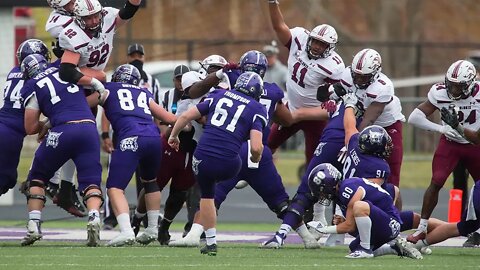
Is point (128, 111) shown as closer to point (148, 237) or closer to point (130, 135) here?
point (130, 135)

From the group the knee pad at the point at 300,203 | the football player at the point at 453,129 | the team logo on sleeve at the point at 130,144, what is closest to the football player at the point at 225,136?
the team logo on sleeve at the point at 130,144

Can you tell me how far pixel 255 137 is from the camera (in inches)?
477

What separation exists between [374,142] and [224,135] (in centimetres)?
131

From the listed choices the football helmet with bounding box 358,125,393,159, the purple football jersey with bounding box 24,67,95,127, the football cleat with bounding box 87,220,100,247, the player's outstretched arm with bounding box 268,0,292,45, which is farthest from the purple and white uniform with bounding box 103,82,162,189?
the football helmet with bounding box 358,125,393,159

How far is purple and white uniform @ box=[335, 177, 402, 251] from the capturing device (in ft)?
39.2

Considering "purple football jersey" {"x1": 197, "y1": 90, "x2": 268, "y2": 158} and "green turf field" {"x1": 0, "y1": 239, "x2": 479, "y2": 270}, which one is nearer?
"green turf field" {"x1": 0, "y1": 239, "x2": 479, "y2": 270}

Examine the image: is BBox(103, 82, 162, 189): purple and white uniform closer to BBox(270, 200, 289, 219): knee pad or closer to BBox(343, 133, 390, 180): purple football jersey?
BBox(270, 200, 289, 219): knee pad

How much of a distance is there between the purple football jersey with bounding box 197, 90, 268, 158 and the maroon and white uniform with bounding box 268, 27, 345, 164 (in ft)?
7.17

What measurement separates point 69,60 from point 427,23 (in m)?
25.1

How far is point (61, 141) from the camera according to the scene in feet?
42.1

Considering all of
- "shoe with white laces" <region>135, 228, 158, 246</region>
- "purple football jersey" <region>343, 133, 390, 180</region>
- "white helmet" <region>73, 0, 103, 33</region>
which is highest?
"white helmet" <region>73, 0, 103, 33</region>

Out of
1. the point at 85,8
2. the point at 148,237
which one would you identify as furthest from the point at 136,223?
the point at 85,8

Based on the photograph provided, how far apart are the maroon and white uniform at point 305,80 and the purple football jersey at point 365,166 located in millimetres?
1650

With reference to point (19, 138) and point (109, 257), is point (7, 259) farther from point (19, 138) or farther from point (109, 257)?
point (19, 138)
